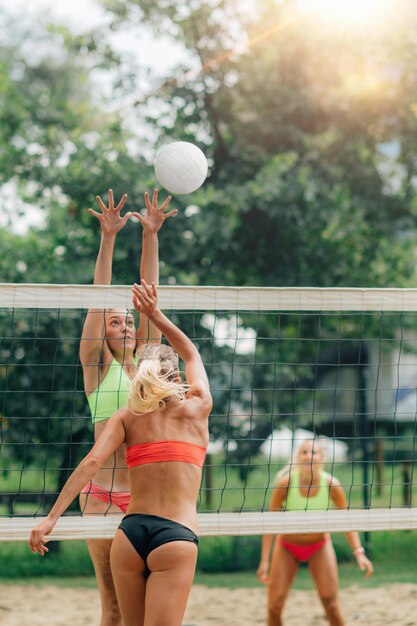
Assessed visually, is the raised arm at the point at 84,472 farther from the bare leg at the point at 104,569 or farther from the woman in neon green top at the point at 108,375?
the bare leg at the point at 104,569

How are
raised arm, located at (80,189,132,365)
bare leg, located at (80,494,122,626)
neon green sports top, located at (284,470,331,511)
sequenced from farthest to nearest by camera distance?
neon green sports top, located at (284,470,331,511)
raised arm, located at (80,189,132,365)
bare leg, located at (80,494,122,626)

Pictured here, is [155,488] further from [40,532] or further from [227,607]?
[227,607]

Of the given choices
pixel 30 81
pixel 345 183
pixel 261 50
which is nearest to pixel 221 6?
pixel 261 50

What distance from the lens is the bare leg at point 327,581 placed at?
5.54 metres

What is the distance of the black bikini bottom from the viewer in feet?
10.9

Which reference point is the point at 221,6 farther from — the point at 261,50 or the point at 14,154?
the point at 14,154

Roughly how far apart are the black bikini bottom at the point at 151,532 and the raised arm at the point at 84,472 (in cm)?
26

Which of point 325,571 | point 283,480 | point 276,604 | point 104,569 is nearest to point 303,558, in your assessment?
point 325,571

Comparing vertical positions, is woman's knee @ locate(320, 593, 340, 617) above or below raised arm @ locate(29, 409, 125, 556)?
below

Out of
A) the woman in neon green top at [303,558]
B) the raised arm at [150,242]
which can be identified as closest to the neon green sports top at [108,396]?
the raised arm at [150,242]

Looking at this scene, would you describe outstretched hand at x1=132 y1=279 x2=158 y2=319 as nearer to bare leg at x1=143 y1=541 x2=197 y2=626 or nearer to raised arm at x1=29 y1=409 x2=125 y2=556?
raised arm at x1=29 y1=409 x2=125 y2=556

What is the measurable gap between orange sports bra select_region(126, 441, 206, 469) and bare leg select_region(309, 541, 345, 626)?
2.62 metres

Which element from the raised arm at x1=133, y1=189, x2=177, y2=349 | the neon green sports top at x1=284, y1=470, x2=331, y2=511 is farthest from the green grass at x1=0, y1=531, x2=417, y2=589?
the raised arm at x1=133, y1=189, x2=177, y2=349

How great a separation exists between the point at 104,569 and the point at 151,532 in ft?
2.76
